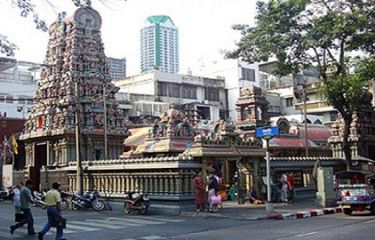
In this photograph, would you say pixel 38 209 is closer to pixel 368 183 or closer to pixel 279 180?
pixel 279 180

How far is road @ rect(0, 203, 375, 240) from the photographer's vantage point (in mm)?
14255

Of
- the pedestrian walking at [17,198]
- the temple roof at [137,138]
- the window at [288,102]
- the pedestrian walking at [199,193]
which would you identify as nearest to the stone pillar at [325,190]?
the pedestrian walking at [199,193]

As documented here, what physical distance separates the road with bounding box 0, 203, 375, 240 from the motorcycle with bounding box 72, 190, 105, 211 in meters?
3.84

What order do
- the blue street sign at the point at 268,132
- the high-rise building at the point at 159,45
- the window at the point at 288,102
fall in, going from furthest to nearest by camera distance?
the window at the point at 288,102
the high-rise building at the point at 159,45
the blue street sign at the point at 268,132

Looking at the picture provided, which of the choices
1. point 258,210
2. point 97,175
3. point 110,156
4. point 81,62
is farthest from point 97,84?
point 258,210

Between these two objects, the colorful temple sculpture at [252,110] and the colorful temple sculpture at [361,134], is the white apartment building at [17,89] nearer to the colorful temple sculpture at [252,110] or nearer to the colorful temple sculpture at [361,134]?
the colorful temple sculpture at [252,110]

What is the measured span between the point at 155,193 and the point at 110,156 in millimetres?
13186

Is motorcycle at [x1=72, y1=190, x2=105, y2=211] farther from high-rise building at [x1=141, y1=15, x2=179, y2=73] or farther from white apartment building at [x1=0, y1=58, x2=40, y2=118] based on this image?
high-rise building at [x1=141, y1=15, x2=179, y2=73]

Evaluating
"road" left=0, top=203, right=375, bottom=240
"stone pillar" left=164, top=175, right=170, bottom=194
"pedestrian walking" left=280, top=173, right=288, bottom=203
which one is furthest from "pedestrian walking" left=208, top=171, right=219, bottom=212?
"pedestrian walking" left=280, top=173, right=288, bottom=203

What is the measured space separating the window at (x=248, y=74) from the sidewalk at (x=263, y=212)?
1832 inches

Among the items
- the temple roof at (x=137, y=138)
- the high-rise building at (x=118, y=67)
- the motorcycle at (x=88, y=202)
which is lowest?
the motorcycle at (x=88, y=202)

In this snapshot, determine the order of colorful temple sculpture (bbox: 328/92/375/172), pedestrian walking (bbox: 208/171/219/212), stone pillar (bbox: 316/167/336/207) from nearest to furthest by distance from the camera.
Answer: pedestrian walking (bbox: 208/171/219/212), stone pillar (bbox: 316/167/336/207), colorful temple sculpture (bbox: 328/92/375/172)

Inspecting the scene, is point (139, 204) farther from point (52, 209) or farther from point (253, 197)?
point (52, 209)

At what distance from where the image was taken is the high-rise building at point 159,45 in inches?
2370
